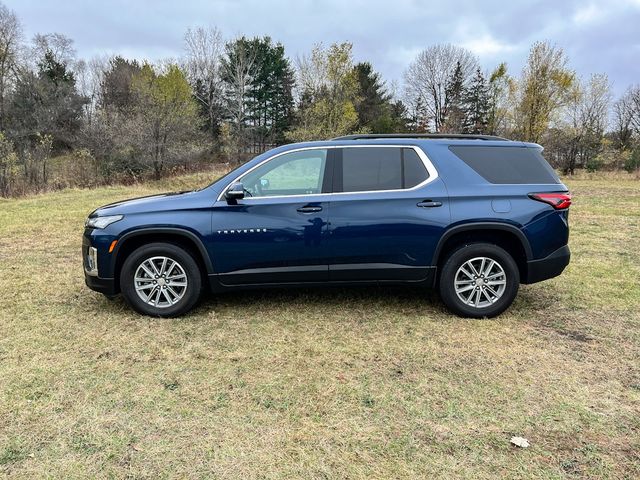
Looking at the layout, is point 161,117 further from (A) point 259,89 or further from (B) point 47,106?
(A) point 259,89

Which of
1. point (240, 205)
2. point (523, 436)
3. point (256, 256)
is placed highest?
point (240, 205)

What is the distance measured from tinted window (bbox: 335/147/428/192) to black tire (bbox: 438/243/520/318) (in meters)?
0.83

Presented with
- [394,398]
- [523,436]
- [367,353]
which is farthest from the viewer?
[367,353]

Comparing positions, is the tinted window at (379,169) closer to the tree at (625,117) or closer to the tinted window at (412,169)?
the tinted window at (412,169)

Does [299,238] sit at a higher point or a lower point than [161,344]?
higher

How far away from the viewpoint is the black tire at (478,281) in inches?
165

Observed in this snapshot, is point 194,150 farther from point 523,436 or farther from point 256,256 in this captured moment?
point 523,436

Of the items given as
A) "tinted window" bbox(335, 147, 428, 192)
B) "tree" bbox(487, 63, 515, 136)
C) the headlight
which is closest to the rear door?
"tinted window" bbox(335, 147, 428, 192)

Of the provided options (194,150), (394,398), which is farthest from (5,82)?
(394,398)

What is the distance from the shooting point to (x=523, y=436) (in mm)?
2494

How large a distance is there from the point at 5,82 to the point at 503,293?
38201 millimetres

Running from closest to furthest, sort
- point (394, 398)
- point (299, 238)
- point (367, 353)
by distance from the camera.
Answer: point (394, 398), point (367, 353), point (299, 238)

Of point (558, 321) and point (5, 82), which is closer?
point (558, 321)

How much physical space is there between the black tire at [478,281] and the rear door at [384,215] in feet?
0.73
